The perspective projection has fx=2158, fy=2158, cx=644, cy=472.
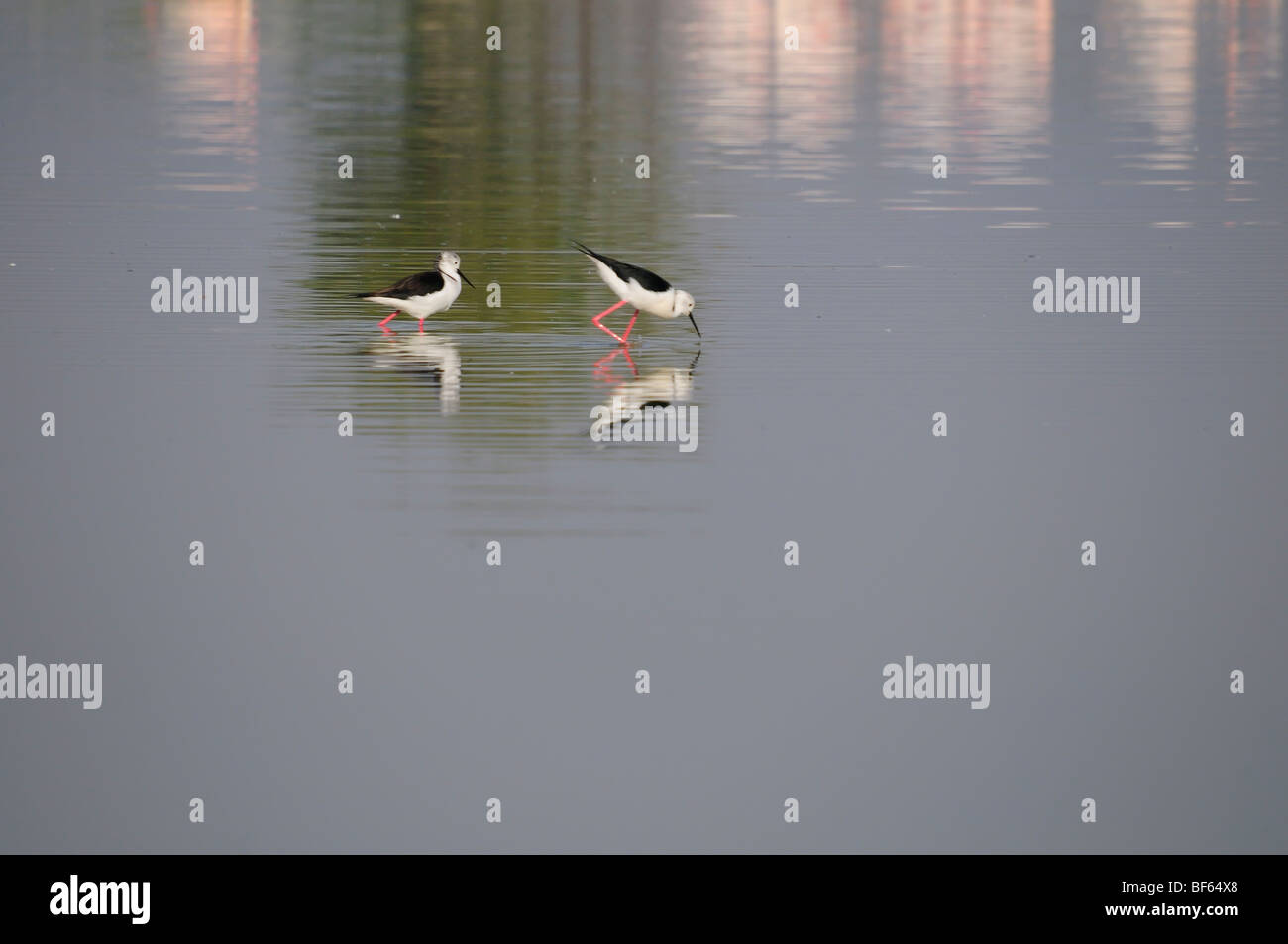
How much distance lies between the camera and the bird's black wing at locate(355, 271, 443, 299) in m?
15.3

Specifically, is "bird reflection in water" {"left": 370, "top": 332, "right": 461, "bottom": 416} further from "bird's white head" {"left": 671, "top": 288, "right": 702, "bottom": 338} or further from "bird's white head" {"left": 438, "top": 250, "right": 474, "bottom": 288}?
"bird's white head" {"left": 671, "top": 288, "right": 702, "bottom": 338}

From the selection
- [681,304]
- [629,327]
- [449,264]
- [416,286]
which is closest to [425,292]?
[416,286]

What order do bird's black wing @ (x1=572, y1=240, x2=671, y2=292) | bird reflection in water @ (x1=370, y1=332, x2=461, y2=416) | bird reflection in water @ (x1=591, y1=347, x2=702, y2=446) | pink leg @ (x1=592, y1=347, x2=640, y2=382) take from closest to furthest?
bird reflection in water @ (x1=591, y1=347, x2=702, y2=446)
bird reflection in water @ (x1=370, y1=332, x2=461, y2=416)
pink leg @ (x1=592, y1=347, x2=640, y2=382)
bird's black wing @ (x1=572, y1=240, x2=671, y2=292)

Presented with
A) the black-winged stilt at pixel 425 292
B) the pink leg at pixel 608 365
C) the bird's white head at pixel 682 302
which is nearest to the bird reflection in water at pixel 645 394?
the pink leg at pixel 608 365

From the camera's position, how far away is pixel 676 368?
1422 centimetres

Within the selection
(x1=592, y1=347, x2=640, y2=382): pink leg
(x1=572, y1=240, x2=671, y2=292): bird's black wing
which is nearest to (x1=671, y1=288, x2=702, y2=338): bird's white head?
(x1=572, y1=240, x2=671, y2=292): bird's black wing

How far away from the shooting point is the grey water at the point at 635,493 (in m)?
9.12

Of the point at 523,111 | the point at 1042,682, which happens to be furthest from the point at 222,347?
the point at 523,111

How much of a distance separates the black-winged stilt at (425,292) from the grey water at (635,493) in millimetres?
324

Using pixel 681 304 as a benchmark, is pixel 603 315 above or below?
below

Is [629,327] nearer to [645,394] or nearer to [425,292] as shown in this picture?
[425,292]

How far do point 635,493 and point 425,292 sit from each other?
4279mm

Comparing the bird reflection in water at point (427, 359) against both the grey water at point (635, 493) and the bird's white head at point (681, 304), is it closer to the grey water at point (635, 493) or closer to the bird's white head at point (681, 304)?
the grey water at point (635, 493)

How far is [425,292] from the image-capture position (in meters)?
15.3
